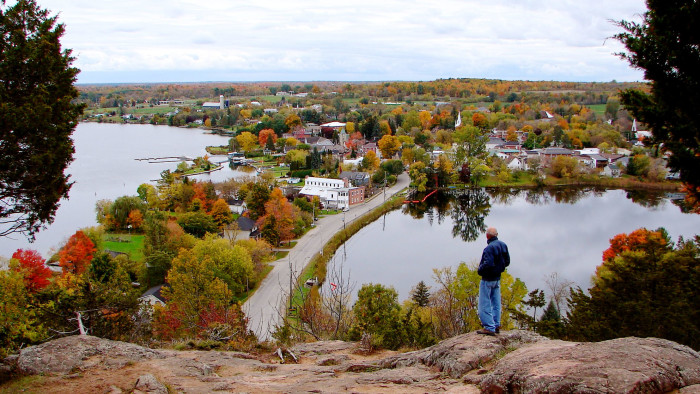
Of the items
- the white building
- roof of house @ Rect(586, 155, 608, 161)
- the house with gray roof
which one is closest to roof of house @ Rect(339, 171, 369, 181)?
the house with gray roof

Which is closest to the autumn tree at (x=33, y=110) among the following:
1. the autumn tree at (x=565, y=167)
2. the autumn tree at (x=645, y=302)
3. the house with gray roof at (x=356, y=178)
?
the autumn tree at (x=645, y=302)

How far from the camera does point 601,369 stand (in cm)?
306

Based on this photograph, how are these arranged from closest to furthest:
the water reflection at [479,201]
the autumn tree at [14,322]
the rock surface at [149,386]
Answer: the rock surface at [149,386], the autumn tree at [14,322], the water reflection at [479,201]

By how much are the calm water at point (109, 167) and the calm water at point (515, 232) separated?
1106cm

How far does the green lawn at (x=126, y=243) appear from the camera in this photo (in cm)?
1872

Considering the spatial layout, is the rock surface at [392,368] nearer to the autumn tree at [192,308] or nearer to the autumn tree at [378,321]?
the autumn tree at [378,321]

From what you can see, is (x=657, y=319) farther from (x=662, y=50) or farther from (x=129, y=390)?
(x=129, y=390)

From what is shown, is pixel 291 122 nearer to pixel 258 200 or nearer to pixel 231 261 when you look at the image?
pixel 258 200

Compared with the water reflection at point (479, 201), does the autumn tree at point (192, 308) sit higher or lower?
higher

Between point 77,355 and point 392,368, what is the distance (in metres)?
2.97

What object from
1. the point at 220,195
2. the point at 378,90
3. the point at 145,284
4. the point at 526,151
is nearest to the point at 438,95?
the point at 378,90

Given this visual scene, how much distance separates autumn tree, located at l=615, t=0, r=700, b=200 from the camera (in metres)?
4.12

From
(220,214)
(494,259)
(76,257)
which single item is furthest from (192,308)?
(220,214)

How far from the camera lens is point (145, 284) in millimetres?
15398
